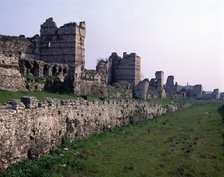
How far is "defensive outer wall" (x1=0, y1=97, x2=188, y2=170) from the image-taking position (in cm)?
1357

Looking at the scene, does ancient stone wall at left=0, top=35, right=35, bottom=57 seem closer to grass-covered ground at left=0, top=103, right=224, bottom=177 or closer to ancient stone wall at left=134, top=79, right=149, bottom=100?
grass-covered ground at left=0, top=103, right=224, bottom=177

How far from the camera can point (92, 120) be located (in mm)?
22125

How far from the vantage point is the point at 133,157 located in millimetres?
17078

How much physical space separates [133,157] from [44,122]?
12.6ft

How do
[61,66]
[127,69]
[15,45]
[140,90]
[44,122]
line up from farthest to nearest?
[127,69], [140,90], [15,45], [61,66], [44,122]

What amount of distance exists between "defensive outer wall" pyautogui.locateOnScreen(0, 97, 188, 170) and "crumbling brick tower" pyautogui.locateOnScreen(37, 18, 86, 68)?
1042cm

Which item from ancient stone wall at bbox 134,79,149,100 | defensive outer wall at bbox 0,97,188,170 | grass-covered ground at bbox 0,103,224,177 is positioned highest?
ancient stone wall at bbox 134,79,149,100

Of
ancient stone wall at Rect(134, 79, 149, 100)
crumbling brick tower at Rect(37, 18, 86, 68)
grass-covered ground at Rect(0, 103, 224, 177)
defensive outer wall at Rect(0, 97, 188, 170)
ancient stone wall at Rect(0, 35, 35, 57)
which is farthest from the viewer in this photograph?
ancient stone wall at Rect(134, 79, 149, 100)

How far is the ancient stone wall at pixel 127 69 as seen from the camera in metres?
50.1

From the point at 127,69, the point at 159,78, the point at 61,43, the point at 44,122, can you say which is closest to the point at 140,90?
the point at 127,69

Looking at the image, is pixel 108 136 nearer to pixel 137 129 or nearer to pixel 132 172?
pixel 137 129

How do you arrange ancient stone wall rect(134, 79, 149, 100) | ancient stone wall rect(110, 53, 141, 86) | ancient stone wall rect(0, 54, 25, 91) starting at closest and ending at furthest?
ancient stone wall rect(0, 54, 25, 91) < ancient stone wall rect(134, 79, 149, 100) < ancient stone wall rect(110, 53, 141, 86)

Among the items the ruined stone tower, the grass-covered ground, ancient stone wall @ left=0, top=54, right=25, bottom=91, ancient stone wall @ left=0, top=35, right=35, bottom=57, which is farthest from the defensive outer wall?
the ruined stone tower

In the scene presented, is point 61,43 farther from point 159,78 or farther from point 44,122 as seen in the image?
point 159,78
